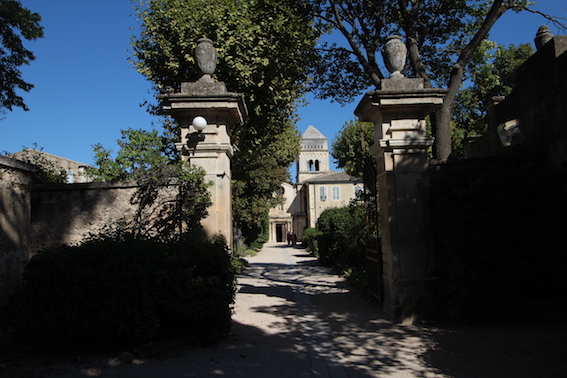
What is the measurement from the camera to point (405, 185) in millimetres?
6852

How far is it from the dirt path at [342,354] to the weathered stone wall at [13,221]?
1.93 meters

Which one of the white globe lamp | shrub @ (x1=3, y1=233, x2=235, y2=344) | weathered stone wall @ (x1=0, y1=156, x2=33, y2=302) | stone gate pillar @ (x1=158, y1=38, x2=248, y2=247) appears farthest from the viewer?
stone gate pillar @ (x1=158, y1=38, x2=248, y2=247)

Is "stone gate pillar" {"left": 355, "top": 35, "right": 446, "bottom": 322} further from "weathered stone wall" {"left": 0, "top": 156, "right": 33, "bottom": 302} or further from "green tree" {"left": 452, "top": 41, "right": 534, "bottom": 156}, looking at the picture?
"green tree" {"left": 452, "top": 41, "right": 534, "bottom": 156}

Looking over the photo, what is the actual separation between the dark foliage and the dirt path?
499mm

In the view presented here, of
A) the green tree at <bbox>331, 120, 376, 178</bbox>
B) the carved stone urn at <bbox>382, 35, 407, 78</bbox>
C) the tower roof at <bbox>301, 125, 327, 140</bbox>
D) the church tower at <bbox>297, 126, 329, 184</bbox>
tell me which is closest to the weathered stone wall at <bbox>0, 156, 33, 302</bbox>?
the carved stone urn at <bbox>382, 35, 407, 78</bbox>

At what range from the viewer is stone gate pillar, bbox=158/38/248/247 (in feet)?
22.1

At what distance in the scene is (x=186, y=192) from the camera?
266 inches

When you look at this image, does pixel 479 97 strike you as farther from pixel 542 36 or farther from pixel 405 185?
pixel 405 185

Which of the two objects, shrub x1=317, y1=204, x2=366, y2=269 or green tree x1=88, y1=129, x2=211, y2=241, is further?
shrub x1=317, y1=204, x2=366, y2=269

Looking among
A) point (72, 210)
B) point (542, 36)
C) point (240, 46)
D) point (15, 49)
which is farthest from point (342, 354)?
point (15, 49)

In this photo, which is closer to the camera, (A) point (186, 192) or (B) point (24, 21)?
(A) point (186, 192)

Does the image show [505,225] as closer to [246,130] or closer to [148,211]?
[148,211]

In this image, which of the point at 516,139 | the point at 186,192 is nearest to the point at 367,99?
the point at 516,139

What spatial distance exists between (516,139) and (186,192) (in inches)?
219
